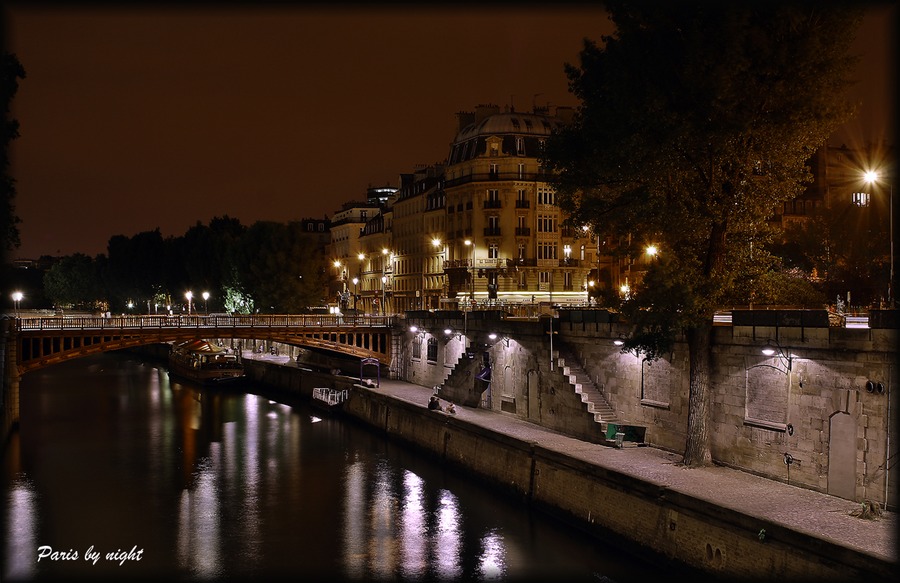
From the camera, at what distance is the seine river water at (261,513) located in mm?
29031

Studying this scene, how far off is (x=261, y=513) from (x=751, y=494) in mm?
19026

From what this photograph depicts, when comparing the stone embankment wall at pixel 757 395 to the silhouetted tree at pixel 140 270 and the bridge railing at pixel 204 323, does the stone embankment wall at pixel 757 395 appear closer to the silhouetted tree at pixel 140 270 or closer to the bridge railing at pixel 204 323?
the bridge railing at pixel 204 323

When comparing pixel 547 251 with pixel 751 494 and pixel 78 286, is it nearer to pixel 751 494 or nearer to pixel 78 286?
pixel 751 494

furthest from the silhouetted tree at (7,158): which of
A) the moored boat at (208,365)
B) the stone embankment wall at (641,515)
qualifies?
the moored boat at (208,365)

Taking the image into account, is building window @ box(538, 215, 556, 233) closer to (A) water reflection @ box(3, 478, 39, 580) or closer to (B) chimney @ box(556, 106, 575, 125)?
(B) chimney @ box(556, 106, 575, 125)

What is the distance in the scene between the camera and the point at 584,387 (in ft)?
131

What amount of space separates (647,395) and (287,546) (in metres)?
15.2

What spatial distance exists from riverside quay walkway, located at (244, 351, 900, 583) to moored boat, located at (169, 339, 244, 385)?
2055 inches

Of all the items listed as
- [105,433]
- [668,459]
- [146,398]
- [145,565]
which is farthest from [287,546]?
[146,398]

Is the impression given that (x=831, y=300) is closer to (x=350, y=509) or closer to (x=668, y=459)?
(x=668, y=459)

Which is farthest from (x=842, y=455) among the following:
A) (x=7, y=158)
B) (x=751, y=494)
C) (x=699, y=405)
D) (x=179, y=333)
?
(x=179, y=333)

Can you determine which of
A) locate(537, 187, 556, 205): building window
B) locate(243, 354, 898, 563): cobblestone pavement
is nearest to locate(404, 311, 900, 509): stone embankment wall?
locate(243, 354, 898, 563): cobblestone pavement

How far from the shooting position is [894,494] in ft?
80.5

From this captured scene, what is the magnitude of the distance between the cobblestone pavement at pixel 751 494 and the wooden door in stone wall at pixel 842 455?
34cm
